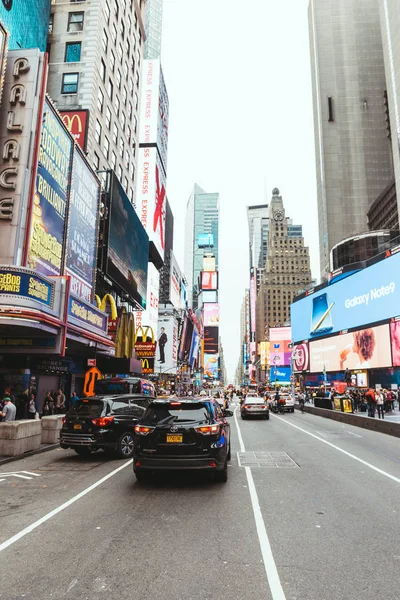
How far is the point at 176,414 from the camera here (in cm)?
862

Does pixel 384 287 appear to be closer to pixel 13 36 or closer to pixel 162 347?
pixel 162 347

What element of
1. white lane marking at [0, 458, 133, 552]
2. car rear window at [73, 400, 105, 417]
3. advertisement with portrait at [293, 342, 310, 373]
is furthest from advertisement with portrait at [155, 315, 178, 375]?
white lane marking at [0, 458, 133, 552]

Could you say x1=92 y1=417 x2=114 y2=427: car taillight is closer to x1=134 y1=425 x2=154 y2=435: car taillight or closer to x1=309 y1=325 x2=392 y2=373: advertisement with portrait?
x1=134 y1=425 x2=154 y2=435: car taillight

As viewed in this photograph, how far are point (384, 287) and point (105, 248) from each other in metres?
45.0

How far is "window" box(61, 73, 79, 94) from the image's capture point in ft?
117

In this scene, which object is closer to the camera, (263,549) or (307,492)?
(263,549)

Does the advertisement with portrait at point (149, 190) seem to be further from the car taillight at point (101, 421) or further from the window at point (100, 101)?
the car taillight at point (101, 421)

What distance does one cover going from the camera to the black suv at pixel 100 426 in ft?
37.6

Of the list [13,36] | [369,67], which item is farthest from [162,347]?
[369,67]

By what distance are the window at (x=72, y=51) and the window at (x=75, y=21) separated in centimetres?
172

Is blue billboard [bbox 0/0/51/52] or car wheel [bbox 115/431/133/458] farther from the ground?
blue billboard [bbox 0/0/51/52]

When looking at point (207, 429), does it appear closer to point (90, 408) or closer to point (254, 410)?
point (90, 408)

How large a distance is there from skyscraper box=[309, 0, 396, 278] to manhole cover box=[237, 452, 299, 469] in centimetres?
12594

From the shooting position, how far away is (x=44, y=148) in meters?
20.9
